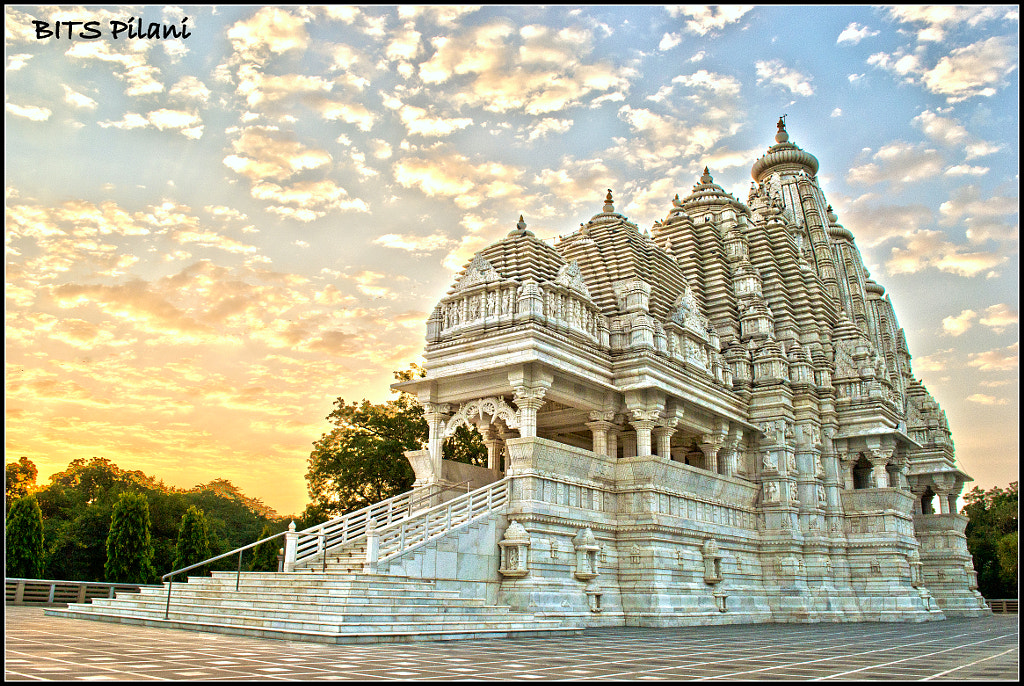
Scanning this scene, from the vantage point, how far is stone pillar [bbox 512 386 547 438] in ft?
61.5

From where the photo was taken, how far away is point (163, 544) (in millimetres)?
40938

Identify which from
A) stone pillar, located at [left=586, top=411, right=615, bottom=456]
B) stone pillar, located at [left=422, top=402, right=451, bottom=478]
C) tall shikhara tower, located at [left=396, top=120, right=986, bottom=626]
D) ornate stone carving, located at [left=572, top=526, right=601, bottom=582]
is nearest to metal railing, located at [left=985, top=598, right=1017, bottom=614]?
tall shikhara tower, located at [left=396, top=120, right=986, bottom=626]

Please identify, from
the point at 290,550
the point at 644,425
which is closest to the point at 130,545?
the point at 290,550

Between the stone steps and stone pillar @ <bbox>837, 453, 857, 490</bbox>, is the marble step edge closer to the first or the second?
the stone steps

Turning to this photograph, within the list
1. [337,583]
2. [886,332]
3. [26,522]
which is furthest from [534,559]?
[886,332]

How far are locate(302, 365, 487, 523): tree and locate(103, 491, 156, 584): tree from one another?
6818 millimetres

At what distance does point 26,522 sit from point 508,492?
17048mm

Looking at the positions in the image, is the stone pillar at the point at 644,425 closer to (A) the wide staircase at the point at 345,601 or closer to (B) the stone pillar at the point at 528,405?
(B) the stone pillar at the point at 528,405

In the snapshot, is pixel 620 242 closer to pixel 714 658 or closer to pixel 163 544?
pixel 714 658

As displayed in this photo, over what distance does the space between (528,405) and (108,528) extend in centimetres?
2720

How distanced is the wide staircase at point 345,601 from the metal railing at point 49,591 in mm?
6022

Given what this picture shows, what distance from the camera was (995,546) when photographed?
5031cm

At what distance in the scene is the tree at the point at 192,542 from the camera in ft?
93.0

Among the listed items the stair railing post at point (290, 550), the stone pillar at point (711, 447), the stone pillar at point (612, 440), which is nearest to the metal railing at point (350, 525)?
the stair railing post at point (290, 550)
